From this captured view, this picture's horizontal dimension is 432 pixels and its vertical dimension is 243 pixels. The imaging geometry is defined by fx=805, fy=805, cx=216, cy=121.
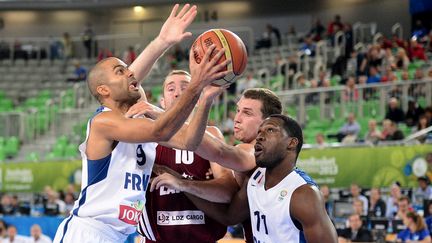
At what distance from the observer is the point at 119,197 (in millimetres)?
5266

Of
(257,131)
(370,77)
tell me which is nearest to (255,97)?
(257,131)

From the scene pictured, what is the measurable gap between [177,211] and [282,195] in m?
1.05

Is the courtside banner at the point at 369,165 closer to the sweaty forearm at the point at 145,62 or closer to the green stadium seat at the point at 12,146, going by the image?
the sweaty forearm at the point at 145,62

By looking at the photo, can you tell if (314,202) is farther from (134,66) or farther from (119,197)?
(134,66)

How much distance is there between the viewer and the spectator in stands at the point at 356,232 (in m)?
11.8

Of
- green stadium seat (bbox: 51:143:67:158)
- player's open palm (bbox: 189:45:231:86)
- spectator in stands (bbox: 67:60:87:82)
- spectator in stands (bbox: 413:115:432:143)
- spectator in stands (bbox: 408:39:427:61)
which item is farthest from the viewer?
spectator in stands (bbox: 67:60:87:82)

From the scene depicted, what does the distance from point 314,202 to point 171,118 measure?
104 cm

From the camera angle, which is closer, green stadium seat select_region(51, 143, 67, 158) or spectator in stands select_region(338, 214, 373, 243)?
spectator in stands select_region(338, 214, 373, 243)

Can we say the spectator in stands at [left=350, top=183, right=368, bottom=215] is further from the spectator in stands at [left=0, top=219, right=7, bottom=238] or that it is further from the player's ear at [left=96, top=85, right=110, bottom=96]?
the player's ear at [left=96, top=85, right=110, bottom=96]

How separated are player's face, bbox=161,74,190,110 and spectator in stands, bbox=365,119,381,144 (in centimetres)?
901

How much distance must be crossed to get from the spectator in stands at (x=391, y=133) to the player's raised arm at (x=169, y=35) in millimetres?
9052

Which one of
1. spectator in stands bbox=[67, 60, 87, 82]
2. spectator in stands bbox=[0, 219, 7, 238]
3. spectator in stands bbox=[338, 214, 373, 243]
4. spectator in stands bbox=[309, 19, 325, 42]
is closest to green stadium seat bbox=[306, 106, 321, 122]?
spectator in stands bbox=[338, 214, 373, 243]

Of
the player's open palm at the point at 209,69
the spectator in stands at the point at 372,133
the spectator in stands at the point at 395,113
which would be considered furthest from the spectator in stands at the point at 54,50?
the player's open palm at the point at 209,69

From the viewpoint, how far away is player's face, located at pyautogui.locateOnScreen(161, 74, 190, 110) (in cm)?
605
